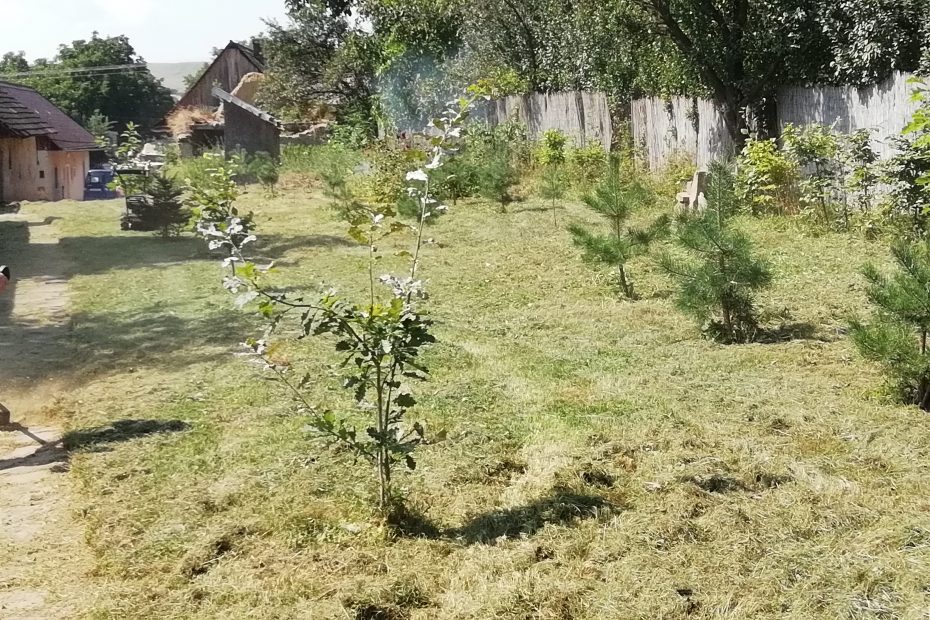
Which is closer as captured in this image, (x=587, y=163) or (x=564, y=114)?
(x=587, y=163)

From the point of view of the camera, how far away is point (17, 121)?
24.9m

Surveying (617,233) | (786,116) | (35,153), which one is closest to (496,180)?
(786,116)

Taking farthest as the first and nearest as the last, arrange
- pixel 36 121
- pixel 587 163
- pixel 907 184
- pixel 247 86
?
pixel 247 86 < pixel 36 121 < pixel 587 163 < pixel 907 184

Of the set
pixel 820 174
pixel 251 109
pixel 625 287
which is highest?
pixel 251 109

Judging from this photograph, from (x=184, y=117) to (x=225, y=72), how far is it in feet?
11.0

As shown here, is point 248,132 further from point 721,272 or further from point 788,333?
point 788,333

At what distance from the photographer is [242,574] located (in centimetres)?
409

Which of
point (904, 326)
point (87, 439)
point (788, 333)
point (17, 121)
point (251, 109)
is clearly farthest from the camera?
point (251, 109)

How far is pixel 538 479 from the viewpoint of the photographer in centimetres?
493

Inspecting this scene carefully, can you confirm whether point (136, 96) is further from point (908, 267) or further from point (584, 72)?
point (908, 267)

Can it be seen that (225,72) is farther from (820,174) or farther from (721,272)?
(721,272)

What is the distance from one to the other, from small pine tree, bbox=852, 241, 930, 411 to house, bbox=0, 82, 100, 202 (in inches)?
935

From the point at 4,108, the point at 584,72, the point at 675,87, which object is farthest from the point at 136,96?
the point at 675,87

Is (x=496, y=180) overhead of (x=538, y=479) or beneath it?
overhead
